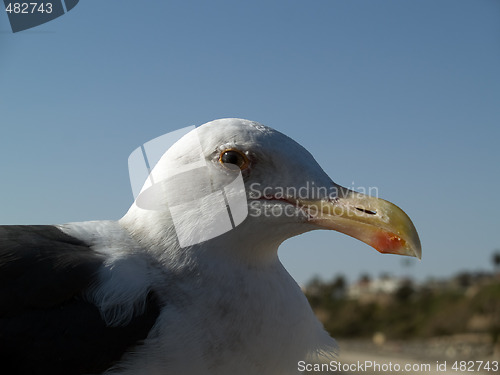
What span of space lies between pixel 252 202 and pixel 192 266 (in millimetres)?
422

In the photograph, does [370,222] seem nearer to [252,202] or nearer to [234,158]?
[252,202]

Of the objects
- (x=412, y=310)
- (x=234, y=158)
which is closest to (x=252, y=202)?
(x=234, y=158)

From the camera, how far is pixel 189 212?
2.66 m

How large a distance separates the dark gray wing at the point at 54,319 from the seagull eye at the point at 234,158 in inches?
29.3

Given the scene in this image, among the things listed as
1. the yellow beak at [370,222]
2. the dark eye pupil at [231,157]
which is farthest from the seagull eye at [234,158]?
the yellow beak at [370,222]

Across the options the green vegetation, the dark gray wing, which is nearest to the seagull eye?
the dark gray wing

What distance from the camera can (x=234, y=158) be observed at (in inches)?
106

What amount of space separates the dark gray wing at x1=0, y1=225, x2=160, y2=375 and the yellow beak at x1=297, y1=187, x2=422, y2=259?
2.99ft

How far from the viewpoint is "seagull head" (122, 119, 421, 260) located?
2650 mm

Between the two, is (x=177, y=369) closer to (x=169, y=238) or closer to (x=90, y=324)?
(x=90, y=324)

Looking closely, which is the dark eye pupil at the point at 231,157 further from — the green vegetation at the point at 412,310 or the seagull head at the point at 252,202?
the green vegetation at the point at 412,310

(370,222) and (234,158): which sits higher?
(234,158)

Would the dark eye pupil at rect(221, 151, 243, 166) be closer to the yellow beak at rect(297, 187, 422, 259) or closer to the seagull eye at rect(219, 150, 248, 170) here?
the seagull eye at rect(219, 150, 248, 170)

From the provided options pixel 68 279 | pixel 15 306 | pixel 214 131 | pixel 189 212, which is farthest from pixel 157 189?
pixel 15 306
